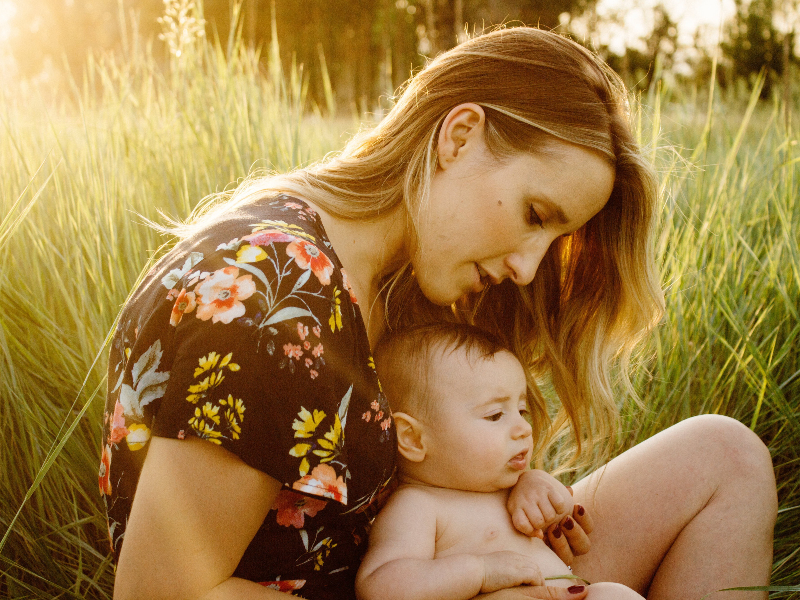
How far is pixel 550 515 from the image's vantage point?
153 cm

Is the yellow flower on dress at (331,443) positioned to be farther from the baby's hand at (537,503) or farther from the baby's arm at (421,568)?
the baby's hand at (537,503)

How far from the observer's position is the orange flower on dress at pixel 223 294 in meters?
1.02

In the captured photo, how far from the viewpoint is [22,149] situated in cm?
244

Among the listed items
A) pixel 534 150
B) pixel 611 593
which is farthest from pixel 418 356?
pixel 611 593

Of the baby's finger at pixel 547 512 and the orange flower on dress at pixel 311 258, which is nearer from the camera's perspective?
the orange flower on dress at pixel 311 258

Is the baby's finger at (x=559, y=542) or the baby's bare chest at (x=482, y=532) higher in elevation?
the baby's bare chest at (x=482, y=532)

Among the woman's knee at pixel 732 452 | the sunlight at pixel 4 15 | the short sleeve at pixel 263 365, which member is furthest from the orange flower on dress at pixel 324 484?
the sunlight at pixel 4 15

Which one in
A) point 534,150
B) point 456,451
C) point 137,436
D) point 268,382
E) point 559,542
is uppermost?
point 534,150

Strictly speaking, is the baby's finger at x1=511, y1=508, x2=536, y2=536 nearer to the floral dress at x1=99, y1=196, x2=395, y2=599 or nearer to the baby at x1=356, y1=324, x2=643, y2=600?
the baby at x1=356, y1=324, x2=643, y2=600

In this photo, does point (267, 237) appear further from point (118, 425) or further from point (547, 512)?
point (547, 512)

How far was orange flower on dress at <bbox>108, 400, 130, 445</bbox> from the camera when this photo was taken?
1.18 metres

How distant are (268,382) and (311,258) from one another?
23 centimetres

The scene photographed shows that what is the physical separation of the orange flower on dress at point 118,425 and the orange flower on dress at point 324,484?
36 centimetres

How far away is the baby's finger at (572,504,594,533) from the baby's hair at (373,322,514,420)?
16.6 inches
